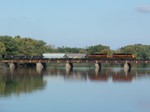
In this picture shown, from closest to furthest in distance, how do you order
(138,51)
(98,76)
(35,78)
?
(35,78) < (98,76) < (138,51)

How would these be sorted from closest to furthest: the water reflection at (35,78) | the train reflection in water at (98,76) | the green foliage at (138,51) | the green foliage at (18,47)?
the water reflection at (35,78), the train reflection in water at (98,76), the green foliage at (18,47), the green foliage at (138,51)

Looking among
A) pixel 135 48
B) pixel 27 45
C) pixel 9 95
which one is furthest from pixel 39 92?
pixel 135 48

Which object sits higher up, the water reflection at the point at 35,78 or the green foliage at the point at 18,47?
the green foliage at the point at 18,47

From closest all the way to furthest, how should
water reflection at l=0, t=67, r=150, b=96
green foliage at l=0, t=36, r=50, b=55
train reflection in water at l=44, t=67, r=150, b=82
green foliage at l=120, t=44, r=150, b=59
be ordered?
water reflection at l=0, t=67, r=150, b=96 → train reflection in water at l=44, t=67, r=150, b=82 → green foliage at l=0, t=36, r=50, b=55 → green foliage at l=120, t=44, r=150, b=59

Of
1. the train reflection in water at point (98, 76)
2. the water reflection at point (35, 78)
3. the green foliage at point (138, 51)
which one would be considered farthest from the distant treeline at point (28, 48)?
the water reflection at point (35, 78)

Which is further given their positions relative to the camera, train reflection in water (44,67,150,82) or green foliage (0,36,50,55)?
green foliage (0,36,50,55)

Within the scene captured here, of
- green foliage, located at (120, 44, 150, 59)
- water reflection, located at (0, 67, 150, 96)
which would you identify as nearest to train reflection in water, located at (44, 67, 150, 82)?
water reflection, located at (0, 67, 150, 96)

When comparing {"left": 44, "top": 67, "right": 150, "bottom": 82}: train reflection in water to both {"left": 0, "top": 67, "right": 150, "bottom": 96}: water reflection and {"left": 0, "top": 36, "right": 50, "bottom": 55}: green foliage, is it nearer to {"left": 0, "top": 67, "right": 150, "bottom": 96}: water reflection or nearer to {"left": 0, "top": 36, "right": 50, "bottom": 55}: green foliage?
{"left": 0, "top": 67, "right": 150, "bottom": 96}: water reflection

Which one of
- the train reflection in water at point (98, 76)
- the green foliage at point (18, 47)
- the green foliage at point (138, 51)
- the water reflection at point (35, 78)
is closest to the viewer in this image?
the water reflection at point (35, 78)

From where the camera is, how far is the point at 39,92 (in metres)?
44.9

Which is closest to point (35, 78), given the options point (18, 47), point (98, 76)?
point (98, 76)

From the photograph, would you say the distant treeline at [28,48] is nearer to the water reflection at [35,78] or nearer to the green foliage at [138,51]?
the green foliage at [138,51]

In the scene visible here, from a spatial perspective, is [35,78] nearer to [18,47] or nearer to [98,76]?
[98,76]

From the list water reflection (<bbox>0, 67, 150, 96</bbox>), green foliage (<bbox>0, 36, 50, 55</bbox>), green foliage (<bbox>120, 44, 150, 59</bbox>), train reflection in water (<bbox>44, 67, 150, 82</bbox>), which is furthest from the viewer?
green foliage (<bbox>120, 44, 150, 59</bbox>)
